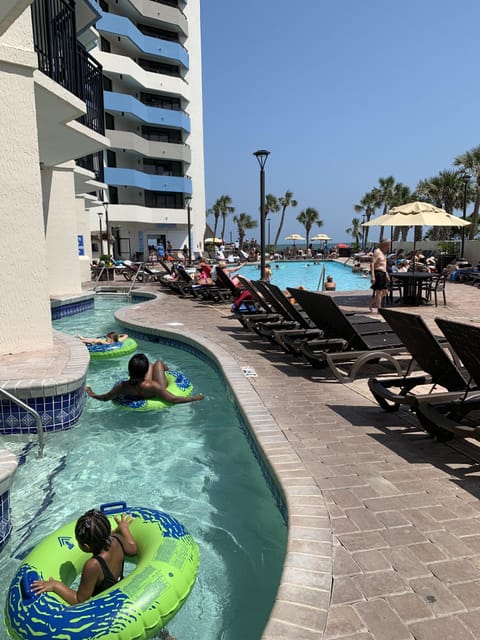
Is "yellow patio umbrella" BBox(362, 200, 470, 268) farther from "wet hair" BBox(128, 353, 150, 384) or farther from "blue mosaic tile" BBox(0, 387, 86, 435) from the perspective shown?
"blue mosaic tile" BBox(0, 387, 86, 435)

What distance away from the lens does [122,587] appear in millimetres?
2543

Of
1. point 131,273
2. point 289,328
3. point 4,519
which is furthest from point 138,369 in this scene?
point 131,273

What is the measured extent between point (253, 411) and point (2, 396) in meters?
2.67

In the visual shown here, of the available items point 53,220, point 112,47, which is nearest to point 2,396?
point 53,220

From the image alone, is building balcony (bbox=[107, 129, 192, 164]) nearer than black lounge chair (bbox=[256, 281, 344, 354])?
No

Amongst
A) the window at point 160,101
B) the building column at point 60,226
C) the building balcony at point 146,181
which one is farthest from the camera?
the window at point 160,101

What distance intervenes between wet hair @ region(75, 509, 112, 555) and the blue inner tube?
19.6 feet

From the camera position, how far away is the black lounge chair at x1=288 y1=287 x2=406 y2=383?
6.16 meters

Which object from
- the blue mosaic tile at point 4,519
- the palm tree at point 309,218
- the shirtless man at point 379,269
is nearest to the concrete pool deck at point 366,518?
the blue mosaic tile at point 4,519

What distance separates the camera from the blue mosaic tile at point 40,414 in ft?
17.4

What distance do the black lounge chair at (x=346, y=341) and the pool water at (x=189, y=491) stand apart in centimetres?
143

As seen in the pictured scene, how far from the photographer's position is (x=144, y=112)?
4469cm

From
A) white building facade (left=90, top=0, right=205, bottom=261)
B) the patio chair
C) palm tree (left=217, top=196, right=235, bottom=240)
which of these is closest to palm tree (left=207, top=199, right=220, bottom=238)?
palm tree (left=217, top=196, right=235, bottom=240)

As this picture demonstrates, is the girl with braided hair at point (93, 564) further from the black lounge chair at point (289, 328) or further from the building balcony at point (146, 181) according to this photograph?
the building balcony at point (146, 181)
